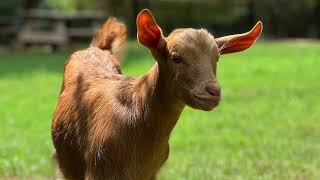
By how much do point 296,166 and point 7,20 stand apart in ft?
84.3

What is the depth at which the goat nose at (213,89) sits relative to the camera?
11.4 feet

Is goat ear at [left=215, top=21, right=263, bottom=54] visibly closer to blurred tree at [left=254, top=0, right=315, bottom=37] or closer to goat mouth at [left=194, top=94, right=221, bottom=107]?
goat mouth at [left=194, top=94, right=221, bottom=107]

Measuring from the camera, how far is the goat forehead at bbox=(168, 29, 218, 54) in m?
3.60

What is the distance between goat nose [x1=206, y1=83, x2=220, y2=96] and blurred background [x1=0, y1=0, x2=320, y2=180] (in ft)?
9.61

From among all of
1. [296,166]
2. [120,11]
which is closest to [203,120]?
[296,166]

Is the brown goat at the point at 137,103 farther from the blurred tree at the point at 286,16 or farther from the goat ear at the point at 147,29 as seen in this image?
the blurred tree at the point at 286,16

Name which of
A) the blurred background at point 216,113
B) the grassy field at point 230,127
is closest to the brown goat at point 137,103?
the blurred background at point 216,113

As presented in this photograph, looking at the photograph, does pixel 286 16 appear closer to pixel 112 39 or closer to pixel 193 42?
pixel 112 39

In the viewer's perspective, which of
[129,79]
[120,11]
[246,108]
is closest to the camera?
[129,79]

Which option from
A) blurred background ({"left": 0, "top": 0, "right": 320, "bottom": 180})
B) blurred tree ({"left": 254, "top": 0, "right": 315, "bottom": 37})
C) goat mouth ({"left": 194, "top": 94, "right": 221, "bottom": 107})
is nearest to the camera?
goat mouth ({"left": 194, "top": 94, "right": 221, "bottom": 107})

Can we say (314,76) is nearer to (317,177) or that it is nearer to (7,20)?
(317,177)

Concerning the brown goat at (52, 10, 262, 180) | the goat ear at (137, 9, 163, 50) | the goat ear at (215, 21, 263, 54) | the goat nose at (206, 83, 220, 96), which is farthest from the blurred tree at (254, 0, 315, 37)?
the goat nose at (206, 83, 220, 96)

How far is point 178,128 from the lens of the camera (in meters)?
9.23

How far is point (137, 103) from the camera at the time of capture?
13.5 feet
